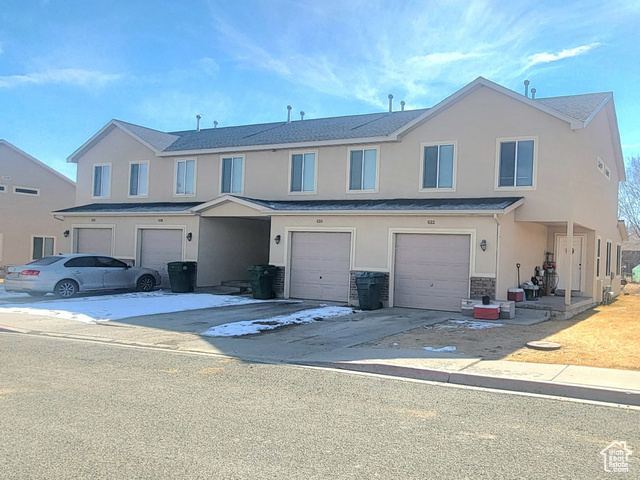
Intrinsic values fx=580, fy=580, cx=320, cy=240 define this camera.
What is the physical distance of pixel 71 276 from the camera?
18.2m

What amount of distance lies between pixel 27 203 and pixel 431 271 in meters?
24.6

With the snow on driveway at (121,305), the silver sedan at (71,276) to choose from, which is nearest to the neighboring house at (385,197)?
the silver sedan at (71,276)

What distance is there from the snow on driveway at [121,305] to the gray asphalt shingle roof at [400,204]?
3.53 m

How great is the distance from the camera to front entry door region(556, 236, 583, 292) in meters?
21.4

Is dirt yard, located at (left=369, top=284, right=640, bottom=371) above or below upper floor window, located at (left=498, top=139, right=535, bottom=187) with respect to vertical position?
below

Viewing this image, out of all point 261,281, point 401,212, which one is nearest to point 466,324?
point 401,212

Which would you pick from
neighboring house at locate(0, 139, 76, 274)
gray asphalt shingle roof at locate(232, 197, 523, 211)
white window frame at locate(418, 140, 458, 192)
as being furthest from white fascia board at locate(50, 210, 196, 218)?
neighboring house at locate(0, 139, 76, 274)

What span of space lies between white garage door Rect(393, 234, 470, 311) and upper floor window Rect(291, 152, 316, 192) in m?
4.70

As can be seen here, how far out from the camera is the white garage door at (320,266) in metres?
18.4

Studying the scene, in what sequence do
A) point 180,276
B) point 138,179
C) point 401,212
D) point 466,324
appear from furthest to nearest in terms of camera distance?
point 138,179, point 180,276, point 401,212, point 466,324

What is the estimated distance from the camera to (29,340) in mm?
10633

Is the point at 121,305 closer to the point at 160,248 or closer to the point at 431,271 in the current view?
the point at 160,248

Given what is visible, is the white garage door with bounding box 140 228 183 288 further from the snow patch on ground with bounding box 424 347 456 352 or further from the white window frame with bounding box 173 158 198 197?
the snow patch on ground with bounding box 424 347 456 352

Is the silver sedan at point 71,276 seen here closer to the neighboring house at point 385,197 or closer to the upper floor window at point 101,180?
the neighboring house at point 385,197
